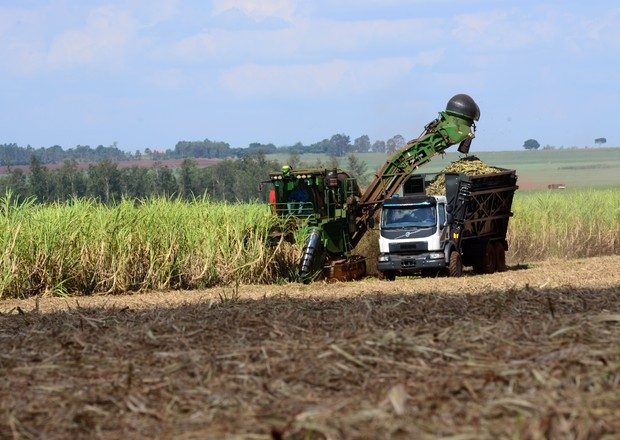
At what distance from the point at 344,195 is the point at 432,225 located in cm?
253

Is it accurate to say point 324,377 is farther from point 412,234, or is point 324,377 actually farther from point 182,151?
point 182,151

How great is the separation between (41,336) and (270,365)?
2.79m

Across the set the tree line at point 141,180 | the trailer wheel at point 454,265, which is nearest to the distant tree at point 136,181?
the tree line at point 141,180

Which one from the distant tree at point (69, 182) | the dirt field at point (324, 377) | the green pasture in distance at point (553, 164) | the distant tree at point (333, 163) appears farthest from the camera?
the green pasture in distance at point (553, 164)

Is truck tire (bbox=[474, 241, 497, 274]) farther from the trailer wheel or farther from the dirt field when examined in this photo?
the dirt field

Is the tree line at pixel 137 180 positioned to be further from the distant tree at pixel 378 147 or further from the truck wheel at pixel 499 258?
the distant tree at pixel 378 147

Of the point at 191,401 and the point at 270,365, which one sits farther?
the point at 270,365

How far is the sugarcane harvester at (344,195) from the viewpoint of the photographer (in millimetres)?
26125

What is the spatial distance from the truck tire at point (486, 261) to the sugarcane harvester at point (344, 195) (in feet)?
8.08

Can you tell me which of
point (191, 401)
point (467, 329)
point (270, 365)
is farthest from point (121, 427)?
point (467, 329)

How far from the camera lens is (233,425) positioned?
5445mm

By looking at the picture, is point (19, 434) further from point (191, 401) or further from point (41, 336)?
point (41, 336)

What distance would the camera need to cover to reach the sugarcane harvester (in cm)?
2612

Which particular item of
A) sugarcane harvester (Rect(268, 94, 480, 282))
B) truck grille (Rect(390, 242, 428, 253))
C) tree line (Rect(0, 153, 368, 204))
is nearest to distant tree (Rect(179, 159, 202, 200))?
tree line (Rect(0, 153, 368, 204))
